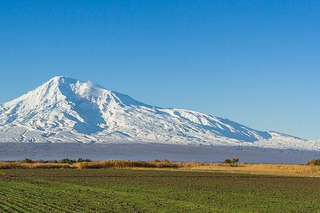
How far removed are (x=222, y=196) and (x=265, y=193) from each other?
135 inches

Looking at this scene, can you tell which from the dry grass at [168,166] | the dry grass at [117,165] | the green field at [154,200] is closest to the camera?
the green field at [154,200]

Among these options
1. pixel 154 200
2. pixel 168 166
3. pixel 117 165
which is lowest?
pixel 154 200

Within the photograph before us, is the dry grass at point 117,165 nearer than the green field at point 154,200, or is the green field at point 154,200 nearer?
the green field at point 154,200

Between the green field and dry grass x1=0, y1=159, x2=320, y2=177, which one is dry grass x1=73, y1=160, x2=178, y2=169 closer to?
dry grass x1=0, y1=159, x2=320, y2=177

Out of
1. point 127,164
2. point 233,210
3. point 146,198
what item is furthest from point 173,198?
point 127,164

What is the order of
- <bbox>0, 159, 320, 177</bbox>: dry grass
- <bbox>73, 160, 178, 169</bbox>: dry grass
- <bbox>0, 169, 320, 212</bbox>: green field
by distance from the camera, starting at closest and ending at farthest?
1. <bbox>0, 169, 320, 212</bbox>: green field
2. <bbox>0, 159, 320, 177</bbox>: dry grass
3. <bbox>73, 160, 178, 169</bbox>: dry grass

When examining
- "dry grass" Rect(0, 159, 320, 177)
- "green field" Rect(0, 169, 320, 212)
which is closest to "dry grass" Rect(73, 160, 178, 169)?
"dry grass" Rect(0, 159, 320, 177)

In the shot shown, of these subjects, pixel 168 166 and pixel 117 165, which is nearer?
pixel 117 165

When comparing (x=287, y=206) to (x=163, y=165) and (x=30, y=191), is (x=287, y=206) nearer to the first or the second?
(x=30, y=191)

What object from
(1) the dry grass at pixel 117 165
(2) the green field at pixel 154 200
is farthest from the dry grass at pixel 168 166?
(2) the green field at pixel 154 200

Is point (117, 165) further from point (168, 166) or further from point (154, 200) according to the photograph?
point (154, 200)

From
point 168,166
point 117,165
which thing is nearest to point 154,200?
point 117,165

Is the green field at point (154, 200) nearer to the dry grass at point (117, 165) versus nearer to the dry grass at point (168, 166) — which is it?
the dry grass at point (168, 166)

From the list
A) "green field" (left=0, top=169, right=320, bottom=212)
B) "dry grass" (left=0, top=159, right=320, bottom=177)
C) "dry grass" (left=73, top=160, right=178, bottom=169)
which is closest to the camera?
"green field" (left=0, top=169, right=320, bottom=212)
